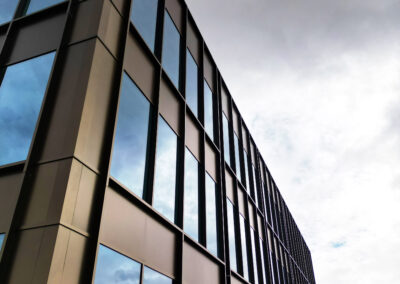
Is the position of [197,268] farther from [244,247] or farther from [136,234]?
[244,247]

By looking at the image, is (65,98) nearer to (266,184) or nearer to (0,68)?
(0,68)

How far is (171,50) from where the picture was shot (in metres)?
14.9

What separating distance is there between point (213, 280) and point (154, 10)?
11110 mm

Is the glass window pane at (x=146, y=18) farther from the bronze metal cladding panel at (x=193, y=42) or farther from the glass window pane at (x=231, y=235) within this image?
the glass window pane at (x=231, y=235)

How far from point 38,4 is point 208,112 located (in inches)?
389

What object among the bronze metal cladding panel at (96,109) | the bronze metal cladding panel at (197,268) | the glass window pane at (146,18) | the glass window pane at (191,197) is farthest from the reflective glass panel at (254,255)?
the bronze metal cladding panel at (96,109)

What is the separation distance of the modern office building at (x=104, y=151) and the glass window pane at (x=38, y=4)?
0.05m

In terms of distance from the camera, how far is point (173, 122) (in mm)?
13461

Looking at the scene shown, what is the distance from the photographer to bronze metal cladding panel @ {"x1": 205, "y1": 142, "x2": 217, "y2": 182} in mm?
16984

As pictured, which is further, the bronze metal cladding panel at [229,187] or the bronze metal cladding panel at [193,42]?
the bronze metal cladding panel at [229,187]

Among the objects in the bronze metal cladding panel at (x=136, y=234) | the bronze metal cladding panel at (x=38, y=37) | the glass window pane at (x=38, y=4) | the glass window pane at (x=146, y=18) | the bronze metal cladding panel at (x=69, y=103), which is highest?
the glass window pane at (x=146, y=18)

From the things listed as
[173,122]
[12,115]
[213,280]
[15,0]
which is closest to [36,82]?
[12,115]

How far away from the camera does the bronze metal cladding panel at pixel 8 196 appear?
704 centimetres

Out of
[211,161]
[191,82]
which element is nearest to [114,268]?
[211,161]
